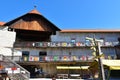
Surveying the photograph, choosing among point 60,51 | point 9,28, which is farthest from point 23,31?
point 60,51

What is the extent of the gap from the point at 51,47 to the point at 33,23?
5.77 m

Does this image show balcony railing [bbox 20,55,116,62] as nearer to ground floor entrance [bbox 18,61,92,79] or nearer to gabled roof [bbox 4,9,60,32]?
ground floor entrance [bbox 18,61,92,79]

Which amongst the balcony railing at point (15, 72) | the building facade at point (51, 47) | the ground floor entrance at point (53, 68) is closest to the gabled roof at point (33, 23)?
the building facade at point (51, 47)

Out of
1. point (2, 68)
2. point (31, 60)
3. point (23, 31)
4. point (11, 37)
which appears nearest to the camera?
point (2, 68)

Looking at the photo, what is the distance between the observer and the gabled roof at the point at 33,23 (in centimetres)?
3266

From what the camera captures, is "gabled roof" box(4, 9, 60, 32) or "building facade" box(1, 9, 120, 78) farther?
"gabled roof" box(4, 9, 60, 32)

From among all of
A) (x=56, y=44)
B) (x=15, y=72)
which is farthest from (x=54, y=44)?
(x=15, y=72)

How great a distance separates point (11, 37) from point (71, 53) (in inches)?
426

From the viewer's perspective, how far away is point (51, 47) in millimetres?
31750

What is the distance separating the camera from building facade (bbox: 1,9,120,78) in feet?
97.5

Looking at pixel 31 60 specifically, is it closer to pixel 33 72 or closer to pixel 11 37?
pixel 33 72

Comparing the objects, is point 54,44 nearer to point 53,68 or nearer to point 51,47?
point 51,47

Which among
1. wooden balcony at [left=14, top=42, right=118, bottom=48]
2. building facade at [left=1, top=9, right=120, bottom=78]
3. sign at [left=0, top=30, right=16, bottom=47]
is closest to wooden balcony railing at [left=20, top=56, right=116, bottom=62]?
building facade at [left=1, top=9, right=120, bottom=78]

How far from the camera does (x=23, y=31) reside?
33.4 m
